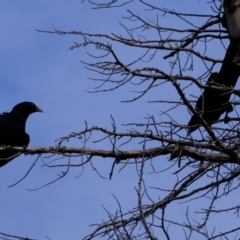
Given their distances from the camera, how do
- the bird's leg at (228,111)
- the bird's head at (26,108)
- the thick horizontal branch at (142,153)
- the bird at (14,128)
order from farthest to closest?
the bird's head at (26,108), the bird at (14,128), the bird's leg at (228,111), the thick horizontal branch at (142,153)

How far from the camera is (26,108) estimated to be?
403 inches

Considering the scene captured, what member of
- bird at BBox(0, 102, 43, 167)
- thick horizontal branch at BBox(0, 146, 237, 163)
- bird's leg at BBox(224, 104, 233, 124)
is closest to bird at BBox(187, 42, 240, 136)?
bird's leg at BBox(224, 104, 233, 124)

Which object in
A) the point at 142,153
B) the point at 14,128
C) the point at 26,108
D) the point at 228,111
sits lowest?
the point at 142,153

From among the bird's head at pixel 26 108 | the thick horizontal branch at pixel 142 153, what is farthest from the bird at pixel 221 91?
the bird's head at pixel 26 108

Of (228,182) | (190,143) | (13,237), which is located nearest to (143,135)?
(190,143)

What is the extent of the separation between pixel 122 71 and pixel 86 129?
0.55 meters

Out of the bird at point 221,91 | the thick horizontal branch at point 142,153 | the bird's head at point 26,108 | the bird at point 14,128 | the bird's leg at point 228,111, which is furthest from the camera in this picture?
the bird's head at point 26,108

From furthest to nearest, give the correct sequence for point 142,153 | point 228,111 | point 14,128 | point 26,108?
1. point 26,108
2. point 14,128
3. point 228,111
4. point 142,153

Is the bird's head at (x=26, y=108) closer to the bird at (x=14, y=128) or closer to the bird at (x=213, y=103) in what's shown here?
the bird at (x=14, y=128)

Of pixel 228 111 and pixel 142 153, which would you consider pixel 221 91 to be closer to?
pixel 228 111

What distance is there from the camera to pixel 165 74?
219 inches

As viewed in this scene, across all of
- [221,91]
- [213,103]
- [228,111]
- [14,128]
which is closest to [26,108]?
[14,128]

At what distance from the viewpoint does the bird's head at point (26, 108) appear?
10008 mm

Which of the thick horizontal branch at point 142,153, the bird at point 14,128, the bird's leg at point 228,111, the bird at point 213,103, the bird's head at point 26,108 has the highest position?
the bird's head at point 26,108
